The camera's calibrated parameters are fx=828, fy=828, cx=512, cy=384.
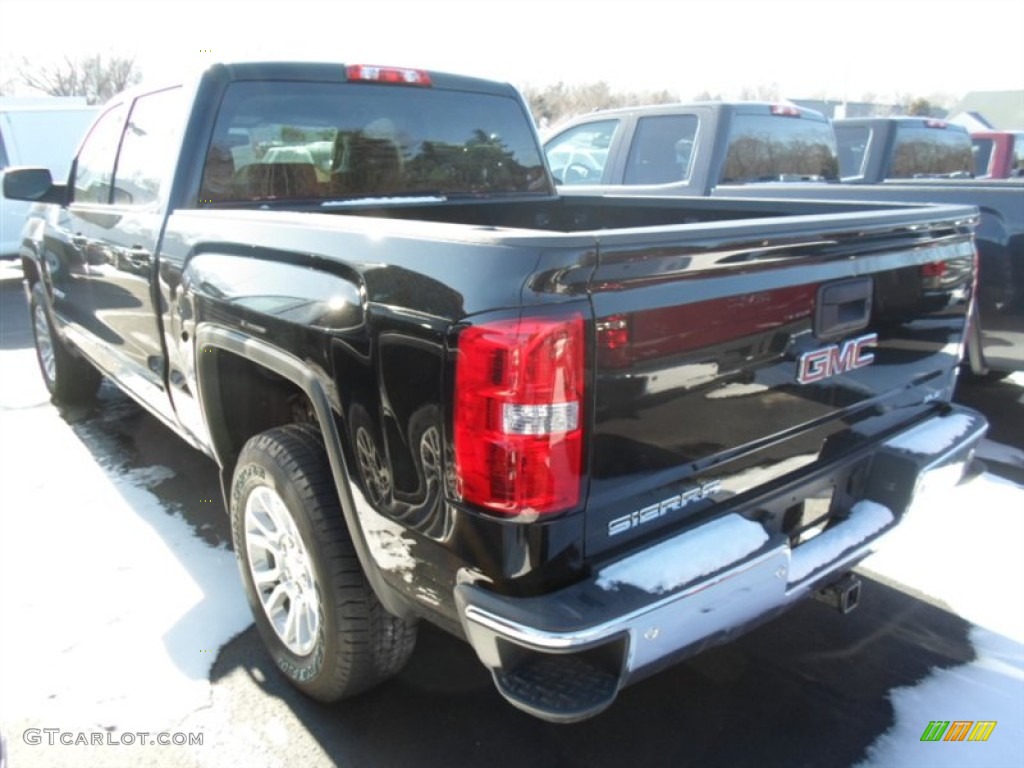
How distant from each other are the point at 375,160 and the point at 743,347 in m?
2.14

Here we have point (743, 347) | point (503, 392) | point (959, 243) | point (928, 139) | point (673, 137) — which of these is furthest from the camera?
point (928, 139)

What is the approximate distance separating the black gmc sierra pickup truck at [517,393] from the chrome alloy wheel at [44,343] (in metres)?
2.35

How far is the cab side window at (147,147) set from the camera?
3.37 meters

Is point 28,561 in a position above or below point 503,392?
below

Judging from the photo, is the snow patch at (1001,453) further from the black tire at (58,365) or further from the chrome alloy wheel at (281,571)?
the black tire at (58,365)

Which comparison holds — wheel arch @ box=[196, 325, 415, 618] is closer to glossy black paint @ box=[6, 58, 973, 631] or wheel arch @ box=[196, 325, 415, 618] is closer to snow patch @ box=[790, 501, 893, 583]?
glossy black paint @ box=[6, 58, 973, 631]

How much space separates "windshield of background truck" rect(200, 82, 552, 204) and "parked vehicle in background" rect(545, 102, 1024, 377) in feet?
3.58

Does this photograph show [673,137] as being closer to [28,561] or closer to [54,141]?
[28,561]

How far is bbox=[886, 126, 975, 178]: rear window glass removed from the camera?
7609 mm

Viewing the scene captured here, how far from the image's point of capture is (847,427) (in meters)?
2.56

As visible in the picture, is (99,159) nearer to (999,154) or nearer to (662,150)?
(662,150)

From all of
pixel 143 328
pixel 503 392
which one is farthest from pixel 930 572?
pixel 143 328

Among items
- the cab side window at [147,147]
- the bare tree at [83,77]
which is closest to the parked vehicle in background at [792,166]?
the cab side window at [147,147]

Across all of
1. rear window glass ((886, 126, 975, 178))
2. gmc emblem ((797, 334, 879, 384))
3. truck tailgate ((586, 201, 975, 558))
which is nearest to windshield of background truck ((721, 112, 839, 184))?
rear window glass ((886, 126, 975, 178))
